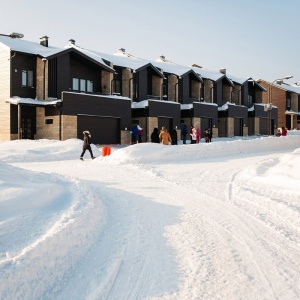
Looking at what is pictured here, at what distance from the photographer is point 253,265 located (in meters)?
3.89

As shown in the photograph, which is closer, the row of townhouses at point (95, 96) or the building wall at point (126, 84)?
the row of townhouses at point (95, 96)

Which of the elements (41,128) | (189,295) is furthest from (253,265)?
(41,128)

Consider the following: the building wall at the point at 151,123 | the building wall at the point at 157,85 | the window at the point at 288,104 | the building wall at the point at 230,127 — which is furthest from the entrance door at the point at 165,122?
the window at the point at 288,104

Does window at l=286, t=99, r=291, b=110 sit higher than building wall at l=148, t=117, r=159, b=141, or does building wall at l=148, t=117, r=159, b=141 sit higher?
window at l=286, t=99, r=291, b=110

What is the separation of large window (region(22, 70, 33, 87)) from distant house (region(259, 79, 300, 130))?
109ft

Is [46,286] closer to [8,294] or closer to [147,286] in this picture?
[8,294]

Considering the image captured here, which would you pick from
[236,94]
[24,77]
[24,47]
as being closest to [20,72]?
[24,77]

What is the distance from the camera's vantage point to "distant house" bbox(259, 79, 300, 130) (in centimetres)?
4669

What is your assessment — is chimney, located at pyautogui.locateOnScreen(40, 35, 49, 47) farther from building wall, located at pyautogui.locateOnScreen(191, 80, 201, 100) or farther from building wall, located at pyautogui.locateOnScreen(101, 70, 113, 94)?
building wall, located at pyautogui.locateOnScreen(191, 80, 201, 100)

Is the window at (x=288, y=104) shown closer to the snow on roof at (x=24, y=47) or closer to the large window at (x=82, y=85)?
the large window at (x=82, y=85)

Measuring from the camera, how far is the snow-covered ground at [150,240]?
10.9 feet

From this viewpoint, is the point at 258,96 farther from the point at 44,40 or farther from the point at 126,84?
the point at 44,40

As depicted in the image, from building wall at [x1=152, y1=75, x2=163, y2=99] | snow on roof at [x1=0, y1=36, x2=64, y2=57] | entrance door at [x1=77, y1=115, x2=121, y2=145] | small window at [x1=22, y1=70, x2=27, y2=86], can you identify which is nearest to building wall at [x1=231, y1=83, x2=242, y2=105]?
building wall at [x1=152, y1=75, x2=163, y2=99]

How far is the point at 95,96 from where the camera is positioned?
23688 mm
